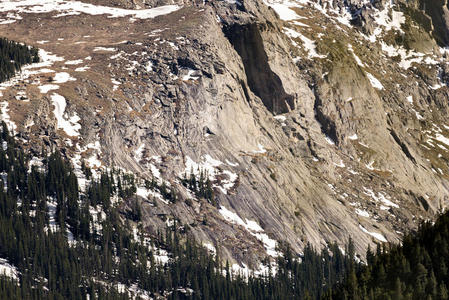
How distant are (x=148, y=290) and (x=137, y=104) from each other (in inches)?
1746

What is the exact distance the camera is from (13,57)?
619 feet

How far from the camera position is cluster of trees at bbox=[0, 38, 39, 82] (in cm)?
18350

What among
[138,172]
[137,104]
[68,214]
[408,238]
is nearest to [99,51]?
[137,104]

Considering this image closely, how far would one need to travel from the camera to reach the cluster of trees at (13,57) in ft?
602

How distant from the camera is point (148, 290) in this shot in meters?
155

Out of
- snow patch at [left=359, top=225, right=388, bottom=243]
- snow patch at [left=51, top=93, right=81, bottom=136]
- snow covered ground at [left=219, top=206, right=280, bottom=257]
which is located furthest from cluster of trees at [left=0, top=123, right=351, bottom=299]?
snow patch at [left=359, top=225, right=388, bottom=243]

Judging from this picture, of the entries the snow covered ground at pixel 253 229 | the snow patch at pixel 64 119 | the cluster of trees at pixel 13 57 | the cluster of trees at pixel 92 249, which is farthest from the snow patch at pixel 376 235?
the cluster of trees at pixel 13 57

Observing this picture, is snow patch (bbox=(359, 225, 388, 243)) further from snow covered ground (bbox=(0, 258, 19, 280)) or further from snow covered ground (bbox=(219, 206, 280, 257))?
snow covered ground (bbox=(0, 258, 19, 280))

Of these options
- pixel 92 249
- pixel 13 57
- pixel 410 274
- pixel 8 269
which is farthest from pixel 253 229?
pixel 13 57

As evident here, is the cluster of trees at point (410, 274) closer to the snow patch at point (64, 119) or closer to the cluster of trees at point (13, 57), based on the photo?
the snow patch at point (64, 119)

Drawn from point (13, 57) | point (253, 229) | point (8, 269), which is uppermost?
point (13, 57)

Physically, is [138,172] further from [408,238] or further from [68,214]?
[408,238]

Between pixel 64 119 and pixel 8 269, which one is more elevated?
pixel 64 119

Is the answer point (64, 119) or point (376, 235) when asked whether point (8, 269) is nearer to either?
point (64, 119)
